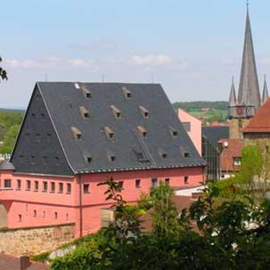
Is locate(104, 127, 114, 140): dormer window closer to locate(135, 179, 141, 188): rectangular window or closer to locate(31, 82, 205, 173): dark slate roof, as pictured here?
locate(31, 82, 205, 173): dark slate roof

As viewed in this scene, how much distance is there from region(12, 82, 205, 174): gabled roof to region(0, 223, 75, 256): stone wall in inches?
158

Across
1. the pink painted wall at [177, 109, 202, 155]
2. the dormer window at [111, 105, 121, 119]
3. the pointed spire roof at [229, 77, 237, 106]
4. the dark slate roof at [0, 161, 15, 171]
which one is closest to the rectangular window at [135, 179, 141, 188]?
the dormer window at [111, 105, 121, 119]

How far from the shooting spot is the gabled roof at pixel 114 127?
4431cm

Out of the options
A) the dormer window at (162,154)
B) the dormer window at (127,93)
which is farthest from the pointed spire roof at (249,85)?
the dormer window at (162,154)

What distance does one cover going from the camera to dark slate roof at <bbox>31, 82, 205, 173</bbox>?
44344mm

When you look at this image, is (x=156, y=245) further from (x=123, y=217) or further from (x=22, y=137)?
(x=22, y=137)

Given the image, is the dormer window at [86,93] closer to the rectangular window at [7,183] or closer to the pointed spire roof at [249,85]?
the rectangular window at [7,183]

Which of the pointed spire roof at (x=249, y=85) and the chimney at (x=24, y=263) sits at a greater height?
the pointed spire roof at (x=249, y=85)

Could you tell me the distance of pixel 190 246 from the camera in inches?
227

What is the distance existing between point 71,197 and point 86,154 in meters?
2.37

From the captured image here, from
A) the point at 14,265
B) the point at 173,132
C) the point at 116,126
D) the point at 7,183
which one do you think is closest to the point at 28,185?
the point at 7,183

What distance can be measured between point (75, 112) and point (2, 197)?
5.90m

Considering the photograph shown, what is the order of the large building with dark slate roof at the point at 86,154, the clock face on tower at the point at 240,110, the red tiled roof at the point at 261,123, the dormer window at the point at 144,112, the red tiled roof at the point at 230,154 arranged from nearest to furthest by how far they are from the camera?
1. the large building with dark slate roof at the point at 86,154
2. the dormer window at the point at 144,112
3. the red tiled roof at the point at 261,123
4. the red tiled roof at the point at 230,154
5. the clock face on tower at the point at 240,110

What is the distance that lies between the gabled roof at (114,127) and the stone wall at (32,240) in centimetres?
400
